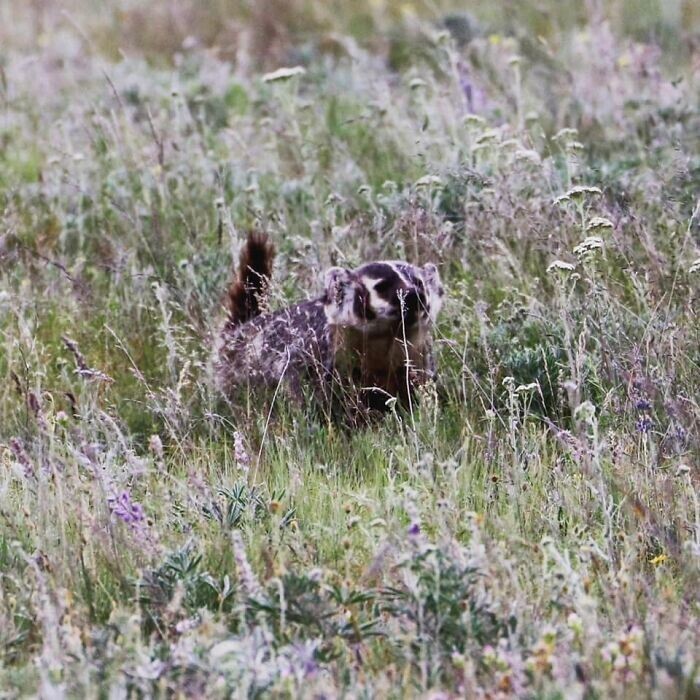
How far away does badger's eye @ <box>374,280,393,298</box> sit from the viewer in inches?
217

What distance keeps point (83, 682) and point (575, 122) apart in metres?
5.61

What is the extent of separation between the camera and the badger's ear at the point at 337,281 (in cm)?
553

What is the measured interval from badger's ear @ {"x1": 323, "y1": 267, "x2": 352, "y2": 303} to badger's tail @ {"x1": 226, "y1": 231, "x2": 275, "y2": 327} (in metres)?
0.27

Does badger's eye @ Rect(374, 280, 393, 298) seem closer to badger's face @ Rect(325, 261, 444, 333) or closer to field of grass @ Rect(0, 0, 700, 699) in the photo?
badger's face @ Rect(325, 261, 444, 333)

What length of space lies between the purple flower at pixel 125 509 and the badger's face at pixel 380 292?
1996 mm

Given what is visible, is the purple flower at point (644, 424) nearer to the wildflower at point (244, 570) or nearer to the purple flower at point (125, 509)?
the wildflower at point (244, 570)

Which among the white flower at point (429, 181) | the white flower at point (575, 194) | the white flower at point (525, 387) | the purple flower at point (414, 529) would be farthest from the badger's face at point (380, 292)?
the purple flower at point (414, 529)

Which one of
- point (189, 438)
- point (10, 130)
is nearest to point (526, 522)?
point (189, 438)

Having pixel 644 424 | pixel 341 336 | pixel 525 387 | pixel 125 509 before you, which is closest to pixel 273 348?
pixel 341 336

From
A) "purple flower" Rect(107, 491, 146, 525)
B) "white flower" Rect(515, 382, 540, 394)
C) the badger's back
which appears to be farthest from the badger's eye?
"purple flower" Rect(107, 491, 146, 525)

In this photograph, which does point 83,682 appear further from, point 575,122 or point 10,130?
point 10,130

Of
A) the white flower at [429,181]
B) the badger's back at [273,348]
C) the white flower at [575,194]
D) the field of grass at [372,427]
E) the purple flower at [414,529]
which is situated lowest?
the badger's back at [273,348]

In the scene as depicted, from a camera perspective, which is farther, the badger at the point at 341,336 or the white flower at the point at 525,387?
the badger at the point at 341,336

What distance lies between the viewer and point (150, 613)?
3.44 m
